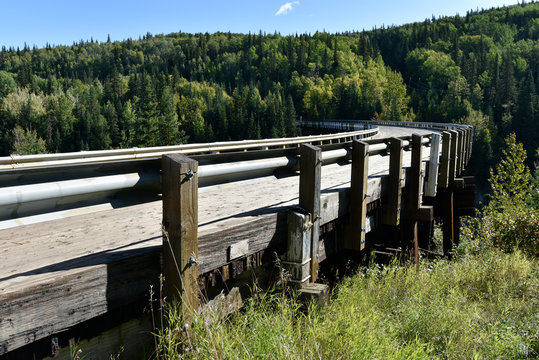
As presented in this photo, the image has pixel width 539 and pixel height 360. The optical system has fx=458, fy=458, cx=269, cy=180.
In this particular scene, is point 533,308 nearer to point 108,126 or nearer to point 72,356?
point 72,356

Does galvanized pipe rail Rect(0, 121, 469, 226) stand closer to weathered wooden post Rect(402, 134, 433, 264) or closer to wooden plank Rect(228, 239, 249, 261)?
wooden plank Rect(228, 239, 249, 261)

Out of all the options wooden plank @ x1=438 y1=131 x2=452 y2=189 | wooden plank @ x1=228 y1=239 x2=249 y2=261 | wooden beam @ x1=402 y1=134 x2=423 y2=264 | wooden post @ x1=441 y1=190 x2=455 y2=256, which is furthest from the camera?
wooden post @ x1=441 y1=190 x2=455 y2=256

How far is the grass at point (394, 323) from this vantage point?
292 cm

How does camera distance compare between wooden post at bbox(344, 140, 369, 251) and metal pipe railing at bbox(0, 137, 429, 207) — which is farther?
wooden post at bbox(344, 140, 369, 251)

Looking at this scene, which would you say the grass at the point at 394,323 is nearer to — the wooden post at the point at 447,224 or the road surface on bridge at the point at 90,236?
the road surface on bridge at the point at 90,236

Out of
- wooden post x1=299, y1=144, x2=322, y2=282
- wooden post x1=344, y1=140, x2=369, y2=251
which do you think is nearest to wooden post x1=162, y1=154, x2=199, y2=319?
wooden post x1=299, y1=144, x2=322, y2=282

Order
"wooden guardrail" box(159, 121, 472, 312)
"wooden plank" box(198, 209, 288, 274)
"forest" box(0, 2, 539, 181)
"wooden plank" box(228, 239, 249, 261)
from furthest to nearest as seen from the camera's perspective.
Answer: "forest" box(0, 2, 539, 181) → "wooden plank" box(228, 239, 249, 261) → "wooden plank" box(198, 209, 288, 274) → "wooden guardrail" box(159, 121, 472, 312)

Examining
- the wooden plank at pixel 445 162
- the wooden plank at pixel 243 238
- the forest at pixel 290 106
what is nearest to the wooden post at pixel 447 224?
the wooden plank at pixel 445 162

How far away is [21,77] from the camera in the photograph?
16100 centimetres

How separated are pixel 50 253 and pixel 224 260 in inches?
44.9

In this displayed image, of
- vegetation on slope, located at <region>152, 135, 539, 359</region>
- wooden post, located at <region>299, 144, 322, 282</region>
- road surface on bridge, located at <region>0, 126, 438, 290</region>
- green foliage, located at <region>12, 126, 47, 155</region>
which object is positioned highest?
wooden post, located at <region>299, 144, 322, 282</region>

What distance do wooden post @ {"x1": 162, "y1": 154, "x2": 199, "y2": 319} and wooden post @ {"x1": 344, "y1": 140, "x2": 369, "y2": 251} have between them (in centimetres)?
301

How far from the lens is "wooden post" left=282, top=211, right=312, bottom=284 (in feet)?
13.2

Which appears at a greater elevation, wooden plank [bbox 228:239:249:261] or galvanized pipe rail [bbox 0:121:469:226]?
galvanized pipe rail [bbox 0:121:469:226]
